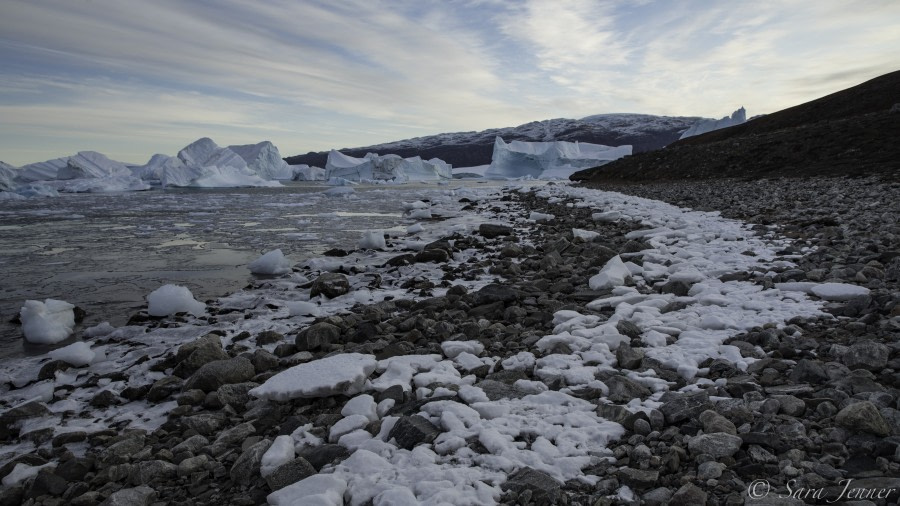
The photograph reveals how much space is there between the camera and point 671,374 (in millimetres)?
2824

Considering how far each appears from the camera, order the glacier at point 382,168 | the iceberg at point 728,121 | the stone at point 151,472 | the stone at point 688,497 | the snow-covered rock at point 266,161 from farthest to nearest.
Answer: the snow-covered rock at point 266,161, the glacier at point 382,168, the iceberg at point 728,121, the stone at point 151,472, the stone at point 688,497

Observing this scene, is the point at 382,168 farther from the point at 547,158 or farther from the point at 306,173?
the point at 547,158

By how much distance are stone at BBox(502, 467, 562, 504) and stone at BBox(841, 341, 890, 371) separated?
174 cm

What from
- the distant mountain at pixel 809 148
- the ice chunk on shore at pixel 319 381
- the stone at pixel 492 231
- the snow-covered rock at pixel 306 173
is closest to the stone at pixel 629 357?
the ice chunk on shore at pixel 319 381

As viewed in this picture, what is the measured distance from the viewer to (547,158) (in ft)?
172

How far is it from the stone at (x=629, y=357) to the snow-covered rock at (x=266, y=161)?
5418cm

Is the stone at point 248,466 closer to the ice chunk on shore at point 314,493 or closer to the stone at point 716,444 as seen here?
the ice chunk on shore at point 314,493

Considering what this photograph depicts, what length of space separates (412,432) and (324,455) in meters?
0.42

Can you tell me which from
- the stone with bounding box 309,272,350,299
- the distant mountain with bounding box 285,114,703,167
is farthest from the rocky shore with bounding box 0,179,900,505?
the distant mountain with bounding box 285,114,703,167

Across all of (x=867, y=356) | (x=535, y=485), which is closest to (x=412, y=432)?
(x=535, y=485)

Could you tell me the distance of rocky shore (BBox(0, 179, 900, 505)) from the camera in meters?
1.94

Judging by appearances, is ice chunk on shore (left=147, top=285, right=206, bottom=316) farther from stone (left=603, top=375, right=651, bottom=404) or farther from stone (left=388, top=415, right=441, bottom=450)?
stone (left=603, top=375, right=651, bottom=404)

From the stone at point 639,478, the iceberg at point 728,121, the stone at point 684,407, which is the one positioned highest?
the iceberg at point 728,121

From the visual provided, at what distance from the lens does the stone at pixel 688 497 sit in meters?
1.73
